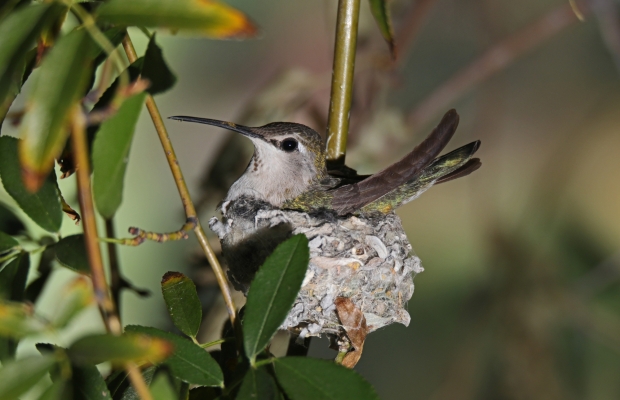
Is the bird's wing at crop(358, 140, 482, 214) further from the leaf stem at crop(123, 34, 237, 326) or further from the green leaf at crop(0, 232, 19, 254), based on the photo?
the green leaf at crop(0, 232, 19, 254)

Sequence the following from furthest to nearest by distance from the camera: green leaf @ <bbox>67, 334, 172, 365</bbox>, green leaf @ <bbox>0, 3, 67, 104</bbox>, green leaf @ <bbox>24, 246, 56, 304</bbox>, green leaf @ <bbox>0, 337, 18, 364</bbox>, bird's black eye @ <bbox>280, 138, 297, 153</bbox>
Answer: bird's black eye @ <bbox>280, 138, 297, 153</bbox>
green leaf @ <bbox>24, 246, 56, 304</bbox>
green leaf @ <bbox>0, 337, 18, 364</bbox>
green leaf @ <bbox>0, 3, 67, 104</bbox>
green leaf @ <bbox>67, 334, 172, 365</bbox>

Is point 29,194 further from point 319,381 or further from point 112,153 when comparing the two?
point 319,381

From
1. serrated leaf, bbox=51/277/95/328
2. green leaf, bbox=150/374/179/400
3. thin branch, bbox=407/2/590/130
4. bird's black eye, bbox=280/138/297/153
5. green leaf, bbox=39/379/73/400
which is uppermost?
thin branch, bbox=407/2/590/130

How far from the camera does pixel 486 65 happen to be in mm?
3168

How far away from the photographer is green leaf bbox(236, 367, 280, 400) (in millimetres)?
882

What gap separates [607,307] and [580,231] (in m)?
0.68

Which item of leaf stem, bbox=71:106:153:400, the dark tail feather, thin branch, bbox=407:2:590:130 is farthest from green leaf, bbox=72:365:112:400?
thin branch, bbox=407:2:590:130

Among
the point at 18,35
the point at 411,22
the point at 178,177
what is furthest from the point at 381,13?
the point at 411,22

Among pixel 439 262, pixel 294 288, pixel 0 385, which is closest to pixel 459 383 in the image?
pixel 439 262

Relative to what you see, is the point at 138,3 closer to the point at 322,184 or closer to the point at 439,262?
the point at 322,184

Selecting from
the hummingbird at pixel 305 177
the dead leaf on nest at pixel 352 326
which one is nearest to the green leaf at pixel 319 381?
the dead leaf on nest at pixel 352 326

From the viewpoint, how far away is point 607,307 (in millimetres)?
3902

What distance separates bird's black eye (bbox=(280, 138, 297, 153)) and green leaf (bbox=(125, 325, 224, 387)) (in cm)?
118

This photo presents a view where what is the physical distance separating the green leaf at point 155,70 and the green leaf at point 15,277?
404mm
